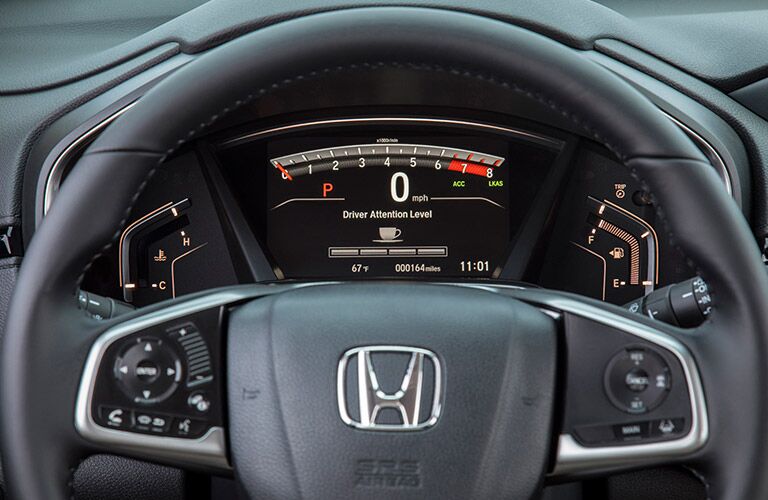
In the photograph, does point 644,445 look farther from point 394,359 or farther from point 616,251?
point 616,251

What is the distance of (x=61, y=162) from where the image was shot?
74.2 inches

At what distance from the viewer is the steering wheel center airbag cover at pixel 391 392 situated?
1.13 metres

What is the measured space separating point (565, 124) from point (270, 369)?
3.42 feet

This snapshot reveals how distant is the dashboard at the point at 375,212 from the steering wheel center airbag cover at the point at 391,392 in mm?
873

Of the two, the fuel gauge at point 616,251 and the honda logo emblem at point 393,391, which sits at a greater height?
the fuel gauge at point 616,251

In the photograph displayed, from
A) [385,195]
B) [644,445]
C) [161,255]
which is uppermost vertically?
[385,195]

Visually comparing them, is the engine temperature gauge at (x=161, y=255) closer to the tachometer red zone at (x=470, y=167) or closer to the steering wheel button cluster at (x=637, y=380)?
the tachometer red zone at (x=470, y=167)

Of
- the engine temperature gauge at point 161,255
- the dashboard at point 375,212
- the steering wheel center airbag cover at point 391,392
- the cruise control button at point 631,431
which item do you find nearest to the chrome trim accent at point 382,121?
the dashboard at point 375,212

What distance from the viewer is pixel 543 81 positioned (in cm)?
112

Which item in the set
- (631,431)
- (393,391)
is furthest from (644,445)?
(393,391)

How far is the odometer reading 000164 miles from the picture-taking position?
214cm

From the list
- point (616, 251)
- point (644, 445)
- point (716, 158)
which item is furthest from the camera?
point (616, 251)

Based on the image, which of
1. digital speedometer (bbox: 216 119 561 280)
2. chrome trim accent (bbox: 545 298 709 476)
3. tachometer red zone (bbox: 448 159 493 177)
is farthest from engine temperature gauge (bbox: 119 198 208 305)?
chrome trim accent (bbox: 545 298 709 476)

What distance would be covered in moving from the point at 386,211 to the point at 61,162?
648 mm
